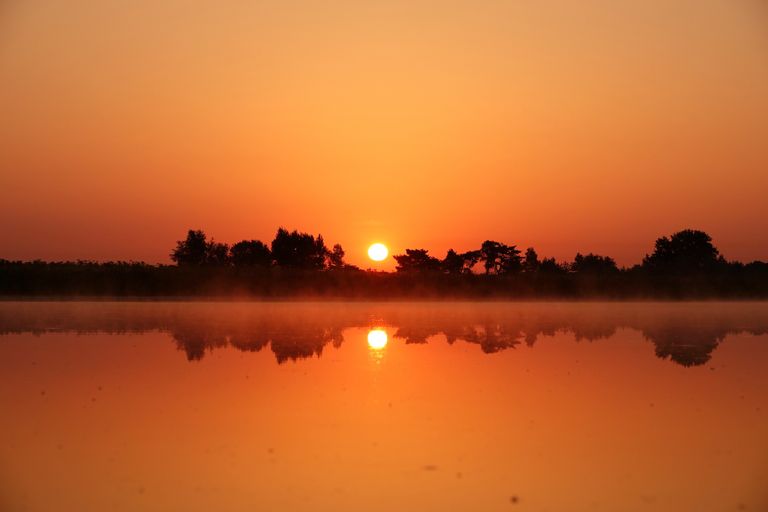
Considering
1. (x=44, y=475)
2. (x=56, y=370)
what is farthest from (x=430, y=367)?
(x=44, y=475)

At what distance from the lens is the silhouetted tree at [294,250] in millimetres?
140375

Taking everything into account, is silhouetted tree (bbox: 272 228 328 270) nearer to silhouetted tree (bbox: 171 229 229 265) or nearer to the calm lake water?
silhouetted tree (bbox: 171 229 229 265)

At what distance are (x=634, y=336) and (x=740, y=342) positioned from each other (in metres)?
4.12

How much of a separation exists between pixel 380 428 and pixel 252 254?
4908 inches

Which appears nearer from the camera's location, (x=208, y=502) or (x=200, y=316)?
(x=208, y=502)

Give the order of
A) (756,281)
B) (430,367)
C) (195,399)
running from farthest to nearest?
1. (756,281)
2. (430,367)
3. (195,399)

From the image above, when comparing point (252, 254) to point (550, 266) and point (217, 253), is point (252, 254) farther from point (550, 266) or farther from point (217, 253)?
point (550, 266)

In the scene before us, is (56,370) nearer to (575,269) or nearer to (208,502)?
(208,502)

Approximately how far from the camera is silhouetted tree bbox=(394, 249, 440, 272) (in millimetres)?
146562

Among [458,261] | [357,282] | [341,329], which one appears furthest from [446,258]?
[341,329]

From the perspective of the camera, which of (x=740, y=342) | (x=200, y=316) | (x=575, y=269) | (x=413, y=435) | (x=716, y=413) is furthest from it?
(x=575, y=269)

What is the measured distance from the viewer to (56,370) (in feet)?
64.4

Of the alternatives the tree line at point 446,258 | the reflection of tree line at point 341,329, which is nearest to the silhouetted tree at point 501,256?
the tree line at point 446,258

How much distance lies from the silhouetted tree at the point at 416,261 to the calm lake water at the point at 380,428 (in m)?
120
